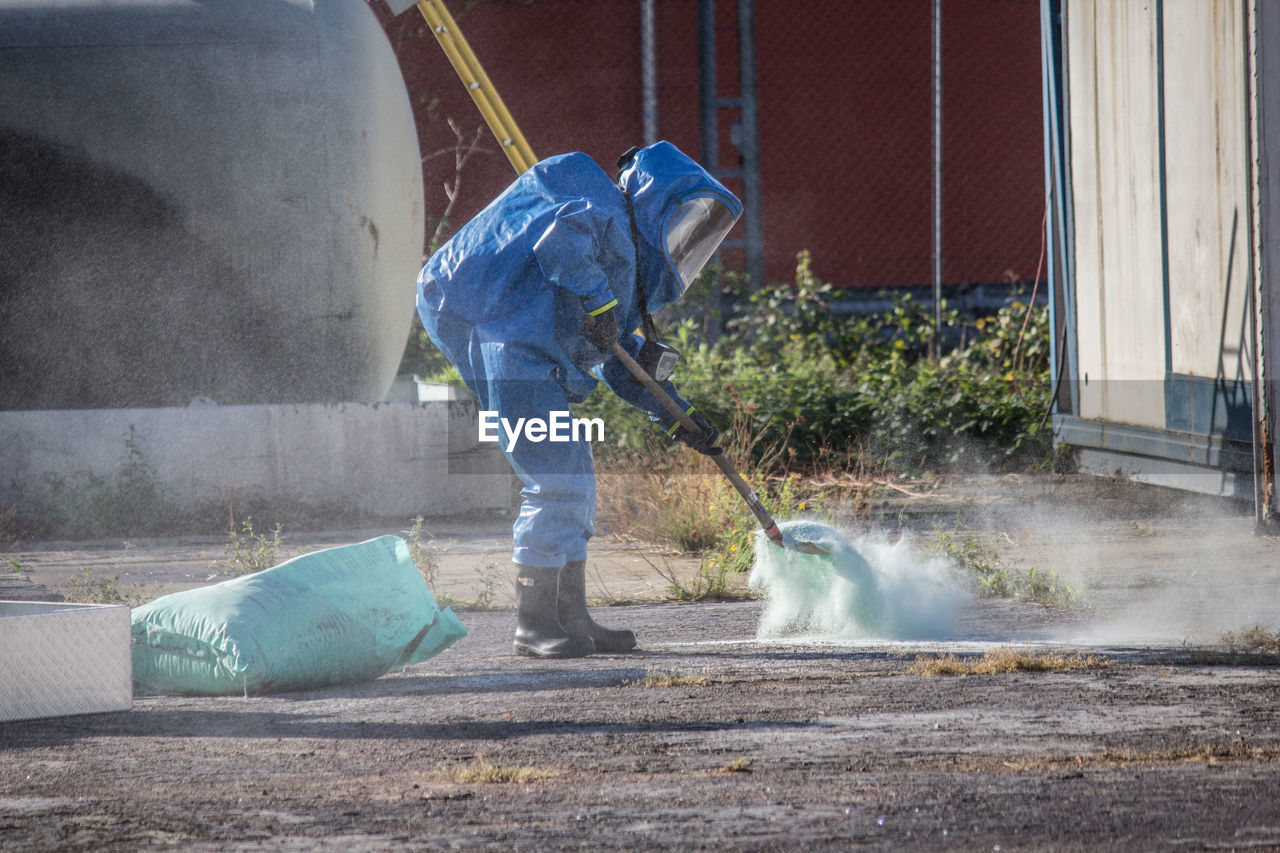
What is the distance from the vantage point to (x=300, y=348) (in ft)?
22.8

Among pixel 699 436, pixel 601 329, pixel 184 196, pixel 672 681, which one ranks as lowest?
pixel 672 681

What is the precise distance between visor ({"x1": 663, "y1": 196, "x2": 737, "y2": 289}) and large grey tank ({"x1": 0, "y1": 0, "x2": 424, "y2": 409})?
2.88 metres

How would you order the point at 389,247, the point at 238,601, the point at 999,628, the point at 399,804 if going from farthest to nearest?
the point at 389,247 → the point at 999,628 → the point at 238,601 → the point at 399,804

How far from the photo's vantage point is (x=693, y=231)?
439cm

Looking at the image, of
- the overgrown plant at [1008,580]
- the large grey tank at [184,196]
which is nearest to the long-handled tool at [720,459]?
the overgrown plant at [1008,580]

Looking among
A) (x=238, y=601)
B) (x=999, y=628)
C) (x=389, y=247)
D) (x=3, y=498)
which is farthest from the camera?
(x=389, y=247)

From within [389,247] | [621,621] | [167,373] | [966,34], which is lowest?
[621,621]

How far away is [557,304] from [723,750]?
5.14 ft

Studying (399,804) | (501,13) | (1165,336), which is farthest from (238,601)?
(501,13)

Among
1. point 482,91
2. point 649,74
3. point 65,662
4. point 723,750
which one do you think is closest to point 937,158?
point 649,74

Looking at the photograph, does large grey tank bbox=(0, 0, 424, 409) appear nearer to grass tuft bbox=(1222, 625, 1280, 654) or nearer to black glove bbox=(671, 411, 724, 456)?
black glove bbox=(671, 411, 724, 456)

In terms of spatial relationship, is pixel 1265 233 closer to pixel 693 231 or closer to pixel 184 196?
pixel 693 231

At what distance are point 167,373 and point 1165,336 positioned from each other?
4.39 meters

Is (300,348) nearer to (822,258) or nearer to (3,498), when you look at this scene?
(3,498)
